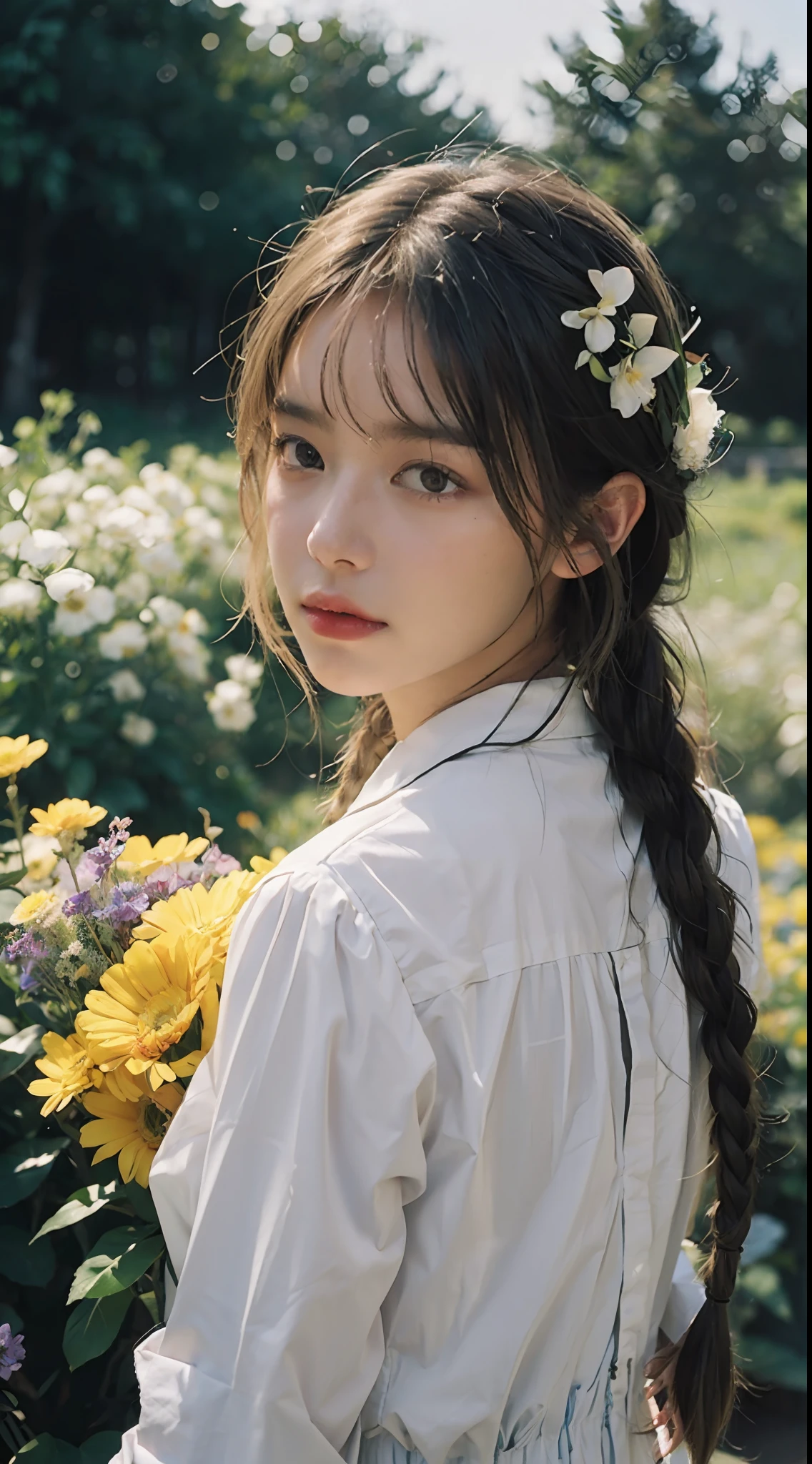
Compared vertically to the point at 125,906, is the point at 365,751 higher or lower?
lower

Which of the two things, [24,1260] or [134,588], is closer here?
[24,1260]

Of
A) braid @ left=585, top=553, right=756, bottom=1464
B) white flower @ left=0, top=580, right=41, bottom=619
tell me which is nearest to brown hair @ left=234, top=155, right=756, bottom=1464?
braid @ left=585, top=553, right=756, bottom=1464

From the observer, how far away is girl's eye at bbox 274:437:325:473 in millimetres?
1025

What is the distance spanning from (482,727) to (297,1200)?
1.37 ft

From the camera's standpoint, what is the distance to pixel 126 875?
113 centimetres

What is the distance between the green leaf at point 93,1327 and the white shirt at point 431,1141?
144mm

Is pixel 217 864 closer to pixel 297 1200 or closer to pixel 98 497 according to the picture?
pixel 297 1200

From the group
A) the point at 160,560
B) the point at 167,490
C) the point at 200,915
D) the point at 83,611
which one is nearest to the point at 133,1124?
the point at 200,915

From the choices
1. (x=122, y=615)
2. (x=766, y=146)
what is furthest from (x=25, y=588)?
(x=766, y=146)

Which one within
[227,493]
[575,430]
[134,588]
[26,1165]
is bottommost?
[227,493]

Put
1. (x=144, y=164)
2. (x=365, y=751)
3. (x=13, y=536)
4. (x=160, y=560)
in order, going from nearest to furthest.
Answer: (x=365, y=751), (x=13, y=536), (x=160, y=560), (x=144, y=164)

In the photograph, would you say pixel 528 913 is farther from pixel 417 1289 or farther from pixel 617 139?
pixel 617 139

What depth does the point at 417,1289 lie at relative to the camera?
0.86m

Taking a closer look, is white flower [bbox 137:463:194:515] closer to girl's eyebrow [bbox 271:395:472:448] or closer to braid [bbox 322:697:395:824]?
braid [bbox 322:697:395:824]
